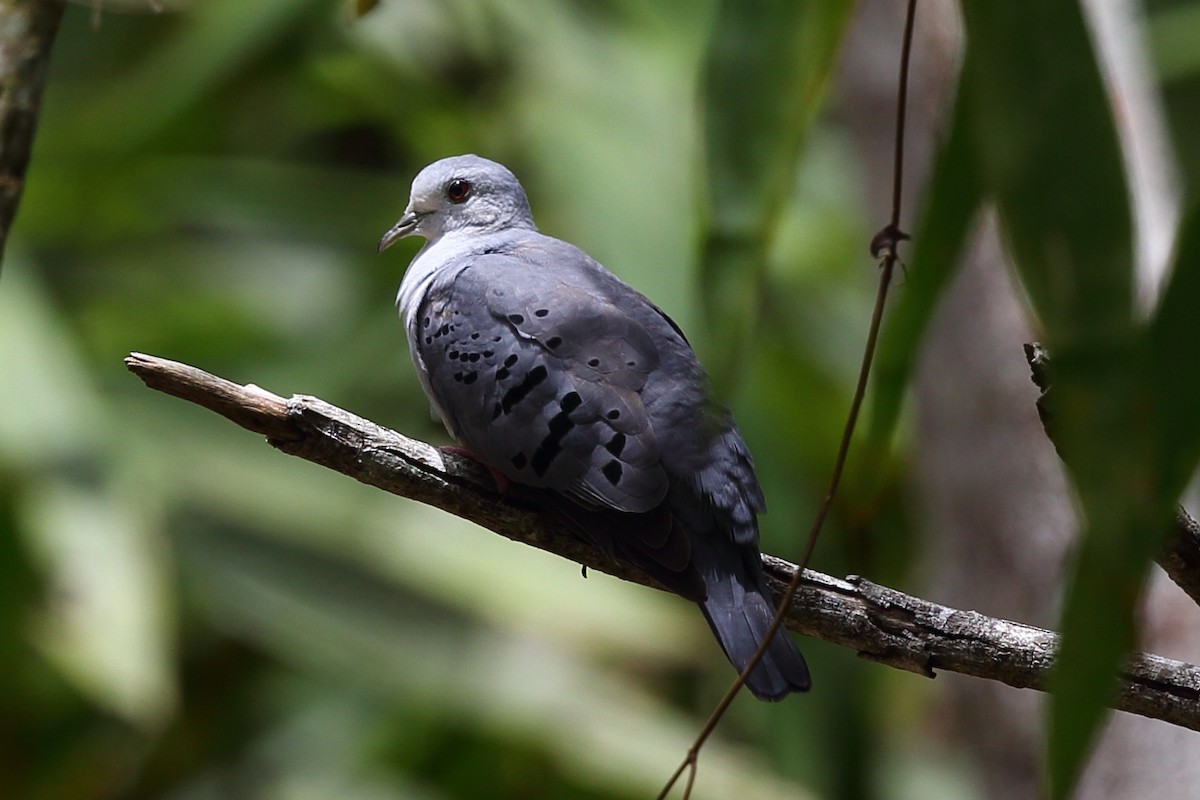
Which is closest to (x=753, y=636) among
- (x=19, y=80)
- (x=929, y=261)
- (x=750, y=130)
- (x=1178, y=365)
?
(x=929, y=261)

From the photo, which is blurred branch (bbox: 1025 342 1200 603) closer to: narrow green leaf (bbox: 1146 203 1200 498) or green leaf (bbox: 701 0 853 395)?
green leaf (bbox: 701 0 853 395)

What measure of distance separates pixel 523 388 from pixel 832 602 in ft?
2.00

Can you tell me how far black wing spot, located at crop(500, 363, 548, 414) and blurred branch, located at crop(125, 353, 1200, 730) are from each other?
0.17 meters

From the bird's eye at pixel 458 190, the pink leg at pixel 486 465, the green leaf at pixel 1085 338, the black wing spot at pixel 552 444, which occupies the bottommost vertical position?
the pink leg at pixel 486 465

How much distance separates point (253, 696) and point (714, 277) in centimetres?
479

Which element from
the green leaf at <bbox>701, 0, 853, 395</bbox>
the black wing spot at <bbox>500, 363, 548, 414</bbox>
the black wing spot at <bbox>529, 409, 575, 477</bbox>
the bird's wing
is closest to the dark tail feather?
the bird's wing

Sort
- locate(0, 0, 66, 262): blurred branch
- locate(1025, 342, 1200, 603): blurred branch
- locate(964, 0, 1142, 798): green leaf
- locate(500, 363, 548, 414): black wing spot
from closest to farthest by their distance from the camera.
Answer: locate(964, 0, 1142, 798): green leaf → locate(1025, 342, 1200, 603): blurred branch → locate(500, 363, 548, 414): black wing spot → locate(0, 0, 66, 262): blurred branch

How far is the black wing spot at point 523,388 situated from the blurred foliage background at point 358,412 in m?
2.10

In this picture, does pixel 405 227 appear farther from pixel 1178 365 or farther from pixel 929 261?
pixel 1178 365

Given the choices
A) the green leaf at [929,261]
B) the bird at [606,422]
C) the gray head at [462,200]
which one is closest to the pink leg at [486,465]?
the bird at [606,422]

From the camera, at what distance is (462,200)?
8.76 feet

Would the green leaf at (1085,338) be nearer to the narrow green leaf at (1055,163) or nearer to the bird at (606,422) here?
the narrow green leaf at (1055,163)

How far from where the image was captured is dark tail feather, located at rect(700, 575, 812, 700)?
186cm

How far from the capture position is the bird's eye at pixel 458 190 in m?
2.64
